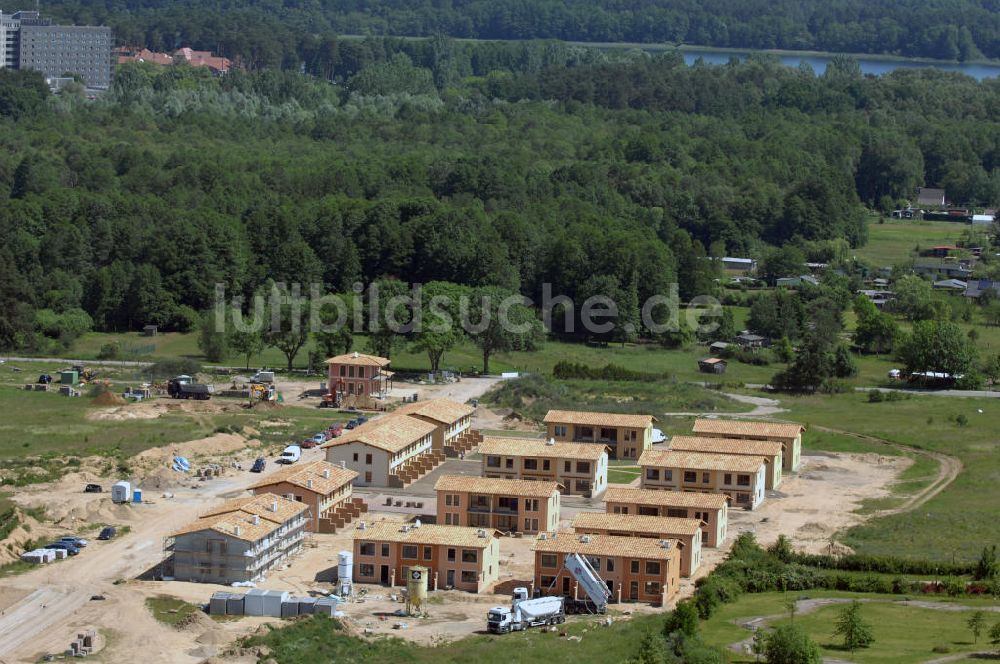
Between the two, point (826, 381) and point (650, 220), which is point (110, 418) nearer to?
point (826, 381)

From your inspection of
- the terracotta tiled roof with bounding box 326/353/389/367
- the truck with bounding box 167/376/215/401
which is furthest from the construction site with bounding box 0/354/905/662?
the terracotta tiled roof with bounding box 326/353/389/367

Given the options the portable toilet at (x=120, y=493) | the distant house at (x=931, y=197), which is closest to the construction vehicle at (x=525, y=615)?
the portable toilet at (x=120, y=493)

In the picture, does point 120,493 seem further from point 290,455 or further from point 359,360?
point 359,360

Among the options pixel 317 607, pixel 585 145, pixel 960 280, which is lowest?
pixel 317 607

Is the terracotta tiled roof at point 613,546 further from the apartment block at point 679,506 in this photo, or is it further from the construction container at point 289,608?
the construction container at point 289,608

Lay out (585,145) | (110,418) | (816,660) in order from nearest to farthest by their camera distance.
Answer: (816,660), (110,418), (585,145)

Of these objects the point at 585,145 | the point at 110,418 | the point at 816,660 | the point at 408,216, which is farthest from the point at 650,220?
the point at 816,660
